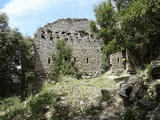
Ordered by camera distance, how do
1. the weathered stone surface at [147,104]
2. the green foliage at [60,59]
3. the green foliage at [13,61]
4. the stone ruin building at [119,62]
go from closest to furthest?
the weathered stone surface at [147,104] < the green foliage at [13,61] < the green foliage at [60,59] < the stone ruin building at [119,62]

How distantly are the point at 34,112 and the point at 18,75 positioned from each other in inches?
326

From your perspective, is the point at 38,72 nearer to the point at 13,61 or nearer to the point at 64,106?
the point at 13,61

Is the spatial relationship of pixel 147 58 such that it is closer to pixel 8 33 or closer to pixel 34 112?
pixel 34 112

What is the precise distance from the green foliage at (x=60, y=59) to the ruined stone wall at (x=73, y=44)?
2.19 feet

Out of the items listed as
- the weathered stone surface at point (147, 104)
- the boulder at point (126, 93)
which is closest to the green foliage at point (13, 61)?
the boulder at point (126, 93)

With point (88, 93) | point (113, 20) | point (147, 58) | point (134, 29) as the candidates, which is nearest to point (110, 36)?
point (113, 20)

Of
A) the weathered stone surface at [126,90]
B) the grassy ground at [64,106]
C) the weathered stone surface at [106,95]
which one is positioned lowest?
the grassy ground at [64,106]

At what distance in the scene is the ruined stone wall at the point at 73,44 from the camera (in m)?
13.8

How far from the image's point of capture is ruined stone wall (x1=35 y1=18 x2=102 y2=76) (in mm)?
13837

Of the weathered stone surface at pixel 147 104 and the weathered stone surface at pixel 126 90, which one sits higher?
the weathered stone surface at pixel 126 90

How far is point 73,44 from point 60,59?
8.89ft

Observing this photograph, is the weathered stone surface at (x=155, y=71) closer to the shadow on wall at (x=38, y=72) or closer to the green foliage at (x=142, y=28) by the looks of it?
the green foliage at (x=142, y=28)

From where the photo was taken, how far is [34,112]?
221 inches

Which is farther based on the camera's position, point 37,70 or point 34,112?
point 37,70
